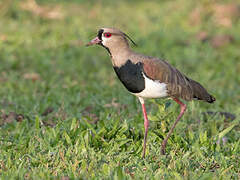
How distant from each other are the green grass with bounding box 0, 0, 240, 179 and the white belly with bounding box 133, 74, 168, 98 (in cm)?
40

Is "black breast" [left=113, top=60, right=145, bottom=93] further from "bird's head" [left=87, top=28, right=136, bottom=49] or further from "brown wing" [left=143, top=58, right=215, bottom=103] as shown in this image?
"bird's head" [left=87, top=28, right=136, bottom=49]

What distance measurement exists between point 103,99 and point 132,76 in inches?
76.2

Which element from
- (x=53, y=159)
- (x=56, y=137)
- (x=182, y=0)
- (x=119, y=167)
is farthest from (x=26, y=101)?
(x=182, y=0)

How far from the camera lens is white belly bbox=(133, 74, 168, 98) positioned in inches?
155

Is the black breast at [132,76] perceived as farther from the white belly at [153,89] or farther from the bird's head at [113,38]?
the bird's head at [113,38]

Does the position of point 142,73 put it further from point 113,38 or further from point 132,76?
point 113,38

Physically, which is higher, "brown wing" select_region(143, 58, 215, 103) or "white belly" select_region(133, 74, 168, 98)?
"brown wing" select_region(143, 58, 215, 103)

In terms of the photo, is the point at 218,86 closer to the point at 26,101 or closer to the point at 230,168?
the point at 26,101

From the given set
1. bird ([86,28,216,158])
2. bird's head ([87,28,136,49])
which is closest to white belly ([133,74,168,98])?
bird ([86,28,216,158])

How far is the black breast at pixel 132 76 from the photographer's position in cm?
392

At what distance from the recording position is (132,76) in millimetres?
3930

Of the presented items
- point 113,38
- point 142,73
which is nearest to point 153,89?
point 142,73

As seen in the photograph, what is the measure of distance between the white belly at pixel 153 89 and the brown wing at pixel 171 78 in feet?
0.13

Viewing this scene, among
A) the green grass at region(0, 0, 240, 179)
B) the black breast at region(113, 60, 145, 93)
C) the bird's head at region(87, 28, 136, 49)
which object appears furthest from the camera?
the bird's head at region(87, 28, 136, 49)
